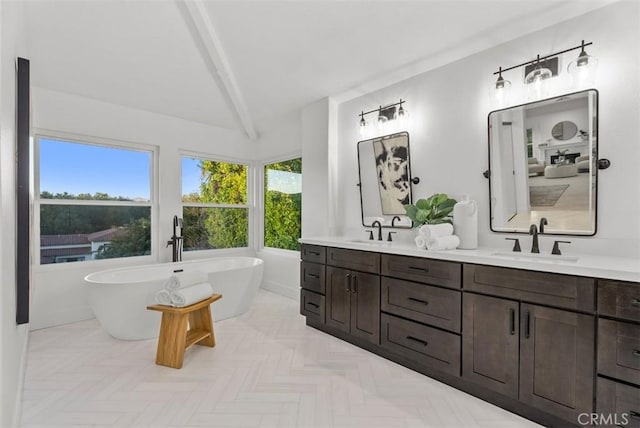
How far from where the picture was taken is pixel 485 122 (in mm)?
2504

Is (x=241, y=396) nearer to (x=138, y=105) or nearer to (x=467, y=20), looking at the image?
(x=467, y=20)

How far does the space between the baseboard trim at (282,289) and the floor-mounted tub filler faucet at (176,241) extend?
4.27ft

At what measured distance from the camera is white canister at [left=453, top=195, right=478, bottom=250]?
2.37 metres

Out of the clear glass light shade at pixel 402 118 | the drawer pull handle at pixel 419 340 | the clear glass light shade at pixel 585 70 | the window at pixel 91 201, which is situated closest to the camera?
the clear glass light shade at pixel 585 70

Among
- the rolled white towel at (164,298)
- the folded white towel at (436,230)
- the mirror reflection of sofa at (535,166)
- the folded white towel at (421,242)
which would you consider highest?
the mirror reflection of sofa at (535,166)

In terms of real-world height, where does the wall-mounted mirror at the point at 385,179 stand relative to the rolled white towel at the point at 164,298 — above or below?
above

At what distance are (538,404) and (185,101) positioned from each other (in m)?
4.29

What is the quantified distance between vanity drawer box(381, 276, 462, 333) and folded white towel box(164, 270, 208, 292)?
157 cm

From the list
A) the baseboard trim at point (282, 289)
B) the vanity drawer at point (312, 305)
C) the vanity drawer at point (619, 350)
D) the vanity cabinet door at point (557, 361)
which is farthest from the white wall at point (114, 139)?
the vanity drawer at point (619, 350)

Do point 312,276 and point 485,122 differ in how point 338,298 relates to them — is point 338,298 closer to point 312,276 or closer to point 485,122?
point 312,276

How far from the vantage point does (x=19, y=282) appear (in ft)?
5.28

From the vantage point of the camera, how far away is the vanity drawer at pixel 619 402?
4.78ft

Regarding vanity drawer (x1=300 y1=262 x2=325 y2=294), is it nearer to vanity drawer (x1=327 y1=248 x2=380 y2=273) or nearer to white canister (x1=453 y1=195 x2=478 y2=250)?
vanity drawer (x1=327 y1=248 x2=380 y2=273)

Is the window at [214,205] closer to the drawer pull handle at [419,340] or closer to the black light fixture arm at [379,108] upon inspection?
the black light fixture arm at [379,108]
